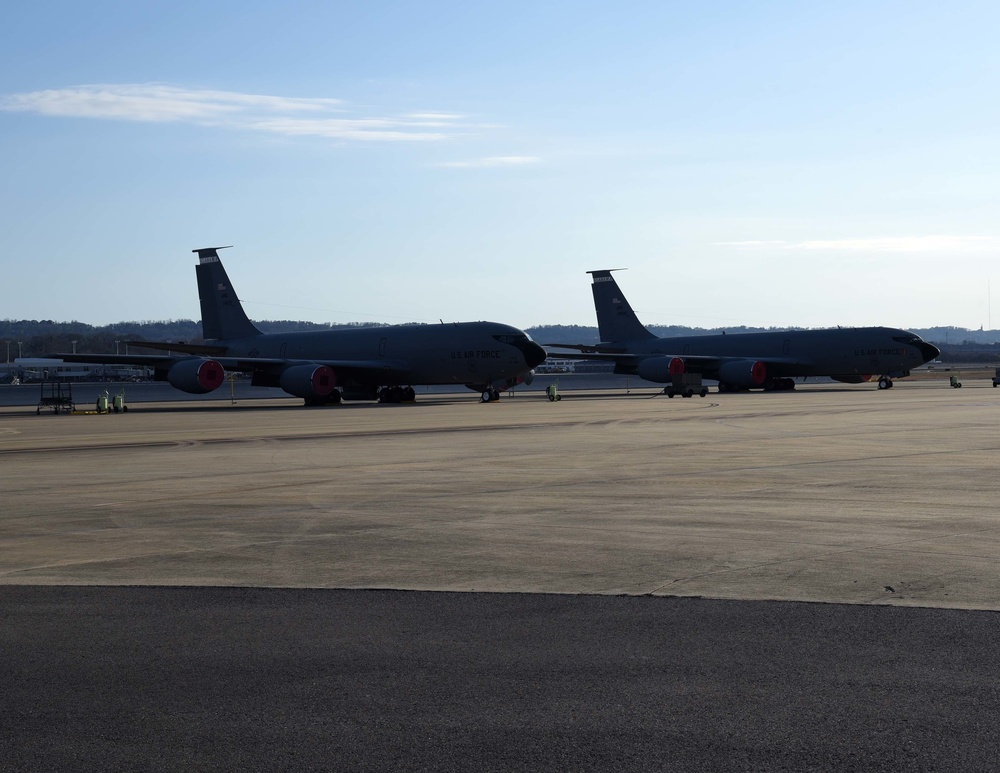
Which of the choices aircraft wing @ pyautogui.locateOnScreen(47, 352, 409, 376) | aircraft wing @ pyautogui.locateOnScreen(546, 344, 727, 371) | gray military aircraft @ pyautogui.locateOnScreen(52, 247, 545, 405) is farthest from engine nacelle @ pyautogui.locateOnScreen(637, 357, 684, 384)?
aircraft wing @ pyautogui.locateOnScreen(47, 352, 409, 376)

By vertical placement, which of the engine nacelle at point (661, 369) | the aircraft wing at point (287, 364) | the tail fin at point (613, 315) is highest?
the tail fin at point (613, 315)

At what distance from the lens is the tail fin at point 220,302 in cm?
6556

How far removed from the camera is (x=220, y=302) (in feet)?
216

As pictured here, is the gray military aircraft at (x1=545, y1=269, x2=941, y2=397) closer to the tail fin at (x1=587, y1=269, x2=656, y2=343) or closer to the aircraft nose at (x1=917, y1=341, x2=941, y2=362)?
the aircraft nose at (x1=917, y1=341, x2=941, y2=362)

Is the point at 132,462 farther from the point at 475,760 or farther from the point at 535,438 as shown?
the point at 475,760

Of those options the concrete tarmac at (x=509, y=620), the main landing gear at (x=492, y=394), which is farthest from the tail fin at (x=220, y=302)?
the concrete tarmac at (x=509, y=620)

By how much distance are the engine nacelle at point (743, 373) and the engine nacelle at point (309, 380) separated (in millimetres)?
29452

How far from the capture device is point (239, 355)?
210ft

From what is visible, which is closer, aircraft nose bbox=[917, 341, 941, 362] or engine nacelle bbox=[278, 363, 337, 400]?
A: engine nacelle bbox=[278, 363, 337, 400]

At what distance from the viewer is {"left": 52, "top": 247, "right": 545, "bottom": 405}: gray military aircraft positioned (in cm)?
5087

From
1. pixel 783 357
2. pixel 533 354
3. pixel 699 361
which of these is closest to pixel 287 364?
pixel 533 354

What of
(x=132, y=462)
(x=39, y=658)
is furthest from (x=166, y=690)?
(x=132, y=462)

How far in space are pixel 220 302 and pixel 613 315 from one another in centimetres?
3204

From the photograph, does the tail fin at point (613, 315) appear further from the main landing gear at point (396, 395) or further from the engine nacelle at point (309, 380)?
the engine nacelle at point (309, 380)
